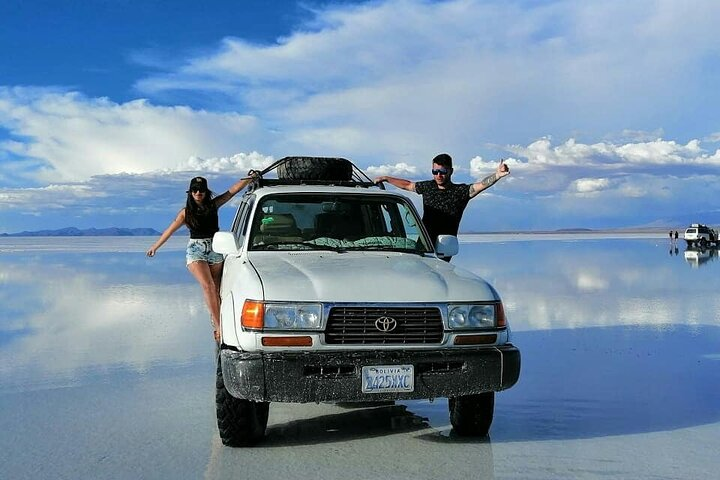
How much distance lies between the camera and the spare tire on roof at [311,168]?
8.45 m

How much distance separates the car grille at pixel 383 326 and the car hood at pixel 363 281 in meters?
0.08

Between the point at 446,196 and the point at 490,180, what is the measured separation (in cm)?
48

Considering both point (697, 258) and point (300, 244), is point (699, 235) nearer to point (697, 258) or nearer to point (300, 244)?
point (697, 258)

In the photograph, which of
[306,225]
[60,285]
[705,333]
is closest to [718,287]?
[705,333]

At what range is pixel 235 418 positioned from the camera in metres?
5.03

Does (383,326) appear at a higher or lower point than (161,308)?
higher

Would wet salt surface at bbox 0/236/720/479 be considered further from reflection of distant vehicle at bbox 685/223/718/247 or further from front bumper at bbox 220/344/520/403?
reflection of distant vehicle at bbox 685/223/718/247

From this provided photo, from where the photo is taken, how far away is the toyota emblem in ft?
15.8

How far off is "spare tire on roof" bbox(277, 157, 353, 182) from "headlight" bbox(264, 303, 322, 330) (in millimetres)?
3866

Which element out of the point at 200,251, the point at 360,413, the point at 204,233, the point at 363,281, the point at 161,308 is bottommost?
the point at 360,413

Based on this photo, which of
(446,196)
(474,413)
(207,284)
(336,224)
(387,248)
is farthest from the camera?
(446,196)

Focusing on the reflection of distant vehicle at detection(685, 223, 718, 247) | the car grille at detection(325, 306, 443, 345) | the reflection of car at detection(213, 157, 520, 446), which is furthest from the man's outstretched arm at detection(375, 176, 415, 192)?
the reflection of distant vehicle at detection(685, 223, 718, 247)

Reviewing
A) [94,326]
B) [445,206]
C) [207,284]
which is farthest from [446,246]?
[94,326]

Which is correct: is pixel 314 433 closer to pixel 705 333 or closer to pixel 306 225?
pixel 306 225
